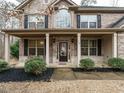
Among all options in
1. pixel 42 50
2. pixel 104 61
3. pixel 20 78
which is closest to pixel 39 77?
pixel 20 78

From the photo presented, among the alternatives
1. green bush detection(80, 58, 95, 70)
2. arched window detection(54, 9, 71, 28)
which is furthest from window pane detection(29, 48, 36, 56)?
green bush detection(80, 58, 95, 70)

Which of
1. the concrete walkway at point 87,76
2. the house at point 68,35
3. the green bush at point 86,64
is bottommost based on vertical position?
the concrete walkway at point 87,76

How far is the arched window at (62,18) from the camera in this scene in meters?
21.3

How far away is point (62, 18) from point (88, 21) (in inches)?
110

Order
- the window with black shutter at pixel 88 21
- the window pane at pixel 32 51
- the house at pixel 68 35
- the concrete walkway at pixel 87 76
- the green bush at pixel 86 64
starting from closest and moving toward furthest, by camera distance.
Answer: the concrete walkway at pixel 87 76, the green bush at pixel 86 64, the house at pixel 68 35, the window with black shutter at pixel 88 21, the window pane at pixel 32 51

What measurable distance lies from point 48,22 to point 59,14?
142 centimetres

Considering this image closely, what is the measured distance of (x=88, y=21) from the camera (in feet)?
71.6

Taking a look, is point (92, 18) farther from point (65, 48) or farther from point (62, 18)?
point (65, 48)

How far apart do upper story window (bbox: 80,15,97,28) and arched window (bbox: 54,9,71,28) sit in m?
1.44

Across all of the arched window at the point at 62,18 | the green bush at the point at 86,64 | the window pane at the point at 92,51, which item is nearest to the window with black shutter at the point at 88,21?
the arched window at the point at 62,18

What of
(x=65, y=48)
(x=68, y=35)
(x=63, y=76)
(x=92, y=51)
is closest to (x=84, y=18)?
(x=68, y=35)

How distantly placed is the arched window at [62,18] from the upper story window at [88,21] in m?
1.44

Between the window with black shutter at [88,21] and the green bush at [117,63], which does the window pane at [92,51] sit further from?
the green bush at [117,63]

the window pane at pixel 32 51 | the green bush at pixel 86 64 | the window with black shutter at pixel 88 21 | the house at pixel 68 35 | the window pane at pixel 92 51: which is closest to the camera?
the green bush at pixel 86 64
